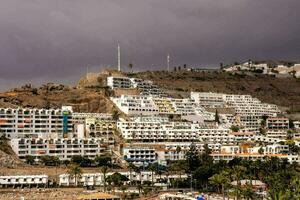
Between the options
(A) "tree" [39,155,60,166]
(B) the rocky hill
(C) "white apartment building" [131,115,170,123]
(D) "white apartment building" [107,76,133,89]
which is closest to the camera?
(B) the rocky hill

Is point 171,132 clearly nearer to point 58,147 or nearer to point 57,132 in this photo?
point 57,132

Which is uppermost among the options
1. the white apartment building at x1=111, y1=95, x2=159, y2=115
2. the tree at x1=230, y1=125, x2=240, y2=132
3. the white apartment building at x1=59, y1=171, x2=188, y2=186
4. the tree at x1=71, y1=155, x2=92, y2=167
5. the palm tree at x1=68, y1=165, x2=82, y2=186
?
the white apartment building at x1=111, y1=95, x2=159, y2=115

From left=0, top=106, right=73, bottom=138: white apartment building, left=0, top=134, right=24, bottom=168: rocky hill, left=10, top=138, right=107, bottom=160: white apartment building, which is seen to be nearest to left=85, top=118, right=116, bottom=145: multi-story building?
left=0, top=106, right=73, bottom=138: white apartment building

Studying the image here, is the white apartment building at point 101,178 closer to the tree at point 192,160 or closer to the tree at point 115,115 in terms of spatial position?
the tree at point 192,160

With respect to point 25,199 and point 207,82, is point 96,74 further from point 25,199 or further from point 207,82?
point 25,199

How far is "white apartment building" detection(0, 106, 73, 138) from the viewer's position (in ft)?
331

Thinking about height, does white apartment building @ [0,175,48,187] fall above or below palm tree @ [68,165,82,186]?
below

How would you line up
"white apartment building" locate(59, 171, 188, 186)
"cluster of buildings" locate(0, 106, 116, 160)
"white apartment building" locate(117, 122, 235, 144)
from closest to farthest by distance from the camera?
"white apartment building" locate(59, 171, 188, 186), "cluster of buildings" locate(0, 106, 116, 160), "white apartment building" locate(117, 122, 235, 144)

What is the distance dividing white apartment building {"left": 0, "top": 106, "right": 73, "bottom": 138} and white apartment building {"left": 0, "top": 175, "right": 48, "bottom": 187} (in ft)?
60.5

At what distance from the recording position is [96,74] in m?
141

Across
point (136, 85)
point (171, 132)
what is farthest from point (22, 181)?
point (136, 85)

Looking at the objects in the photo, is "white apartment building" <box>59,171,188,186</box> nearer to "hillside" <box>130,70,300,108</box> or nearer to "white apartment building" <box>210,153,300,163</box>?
"white apartment building" <box>210,153,300,163</box>

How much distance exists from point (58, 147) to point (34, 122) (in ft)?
27.9

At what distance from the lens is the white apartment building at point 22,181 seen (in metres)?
82.8
